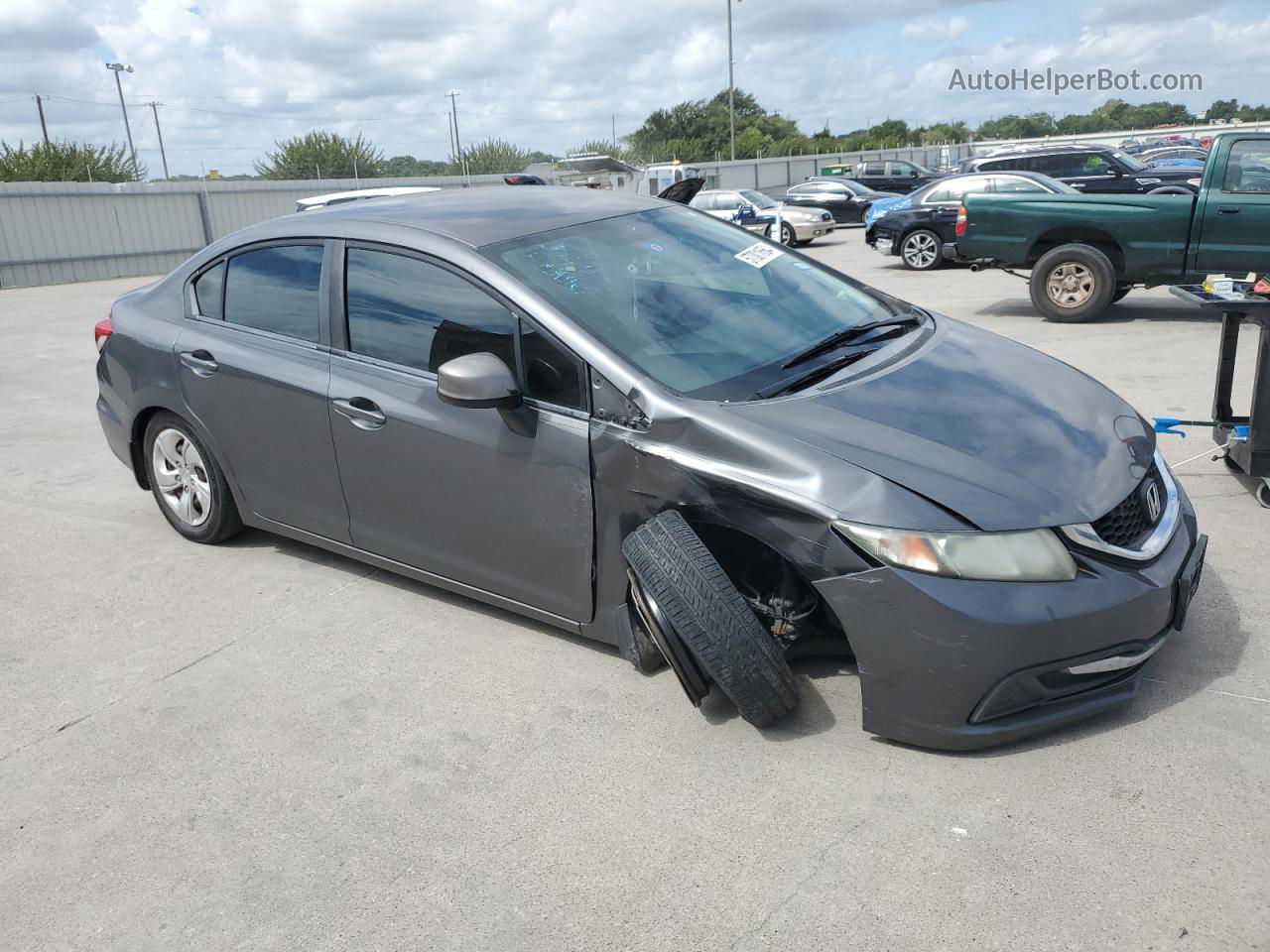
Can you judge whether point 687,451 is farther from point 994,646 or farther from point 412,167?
point 412,167

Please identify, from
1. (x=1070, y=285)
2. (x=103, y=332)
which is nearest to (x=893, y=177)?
(x=1070, y=285)

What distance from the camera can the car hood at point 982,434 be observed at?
3.02 m

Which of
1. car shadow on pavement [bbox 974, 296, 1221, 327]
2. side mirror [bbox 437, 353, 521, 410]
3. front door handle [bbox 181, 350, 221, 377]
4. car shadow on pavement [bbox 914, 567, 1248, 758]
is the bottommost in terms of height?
car shadow on pavement [bbox 974, 296, 1221, 327]

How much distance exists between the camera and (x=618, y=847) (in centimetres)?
284

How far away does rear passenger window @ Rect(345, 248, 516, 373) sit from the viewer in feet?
12.2

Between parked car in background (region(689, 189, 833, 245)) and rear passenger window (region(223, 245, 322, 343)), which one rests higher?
rear passenger window (region(223, 245, 322, 343))

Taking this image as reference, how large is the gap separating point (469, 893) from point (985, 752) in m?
1.52

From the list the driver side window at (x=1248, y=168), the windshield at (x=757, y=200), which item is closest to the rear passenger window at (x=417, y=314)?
the driver side window at (x=1248, y=168)

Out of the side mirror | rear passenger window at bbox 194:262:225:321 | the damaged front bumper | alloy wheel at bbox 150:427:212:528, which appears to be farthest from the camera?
alloy wheel at bbox 150:427:212:528

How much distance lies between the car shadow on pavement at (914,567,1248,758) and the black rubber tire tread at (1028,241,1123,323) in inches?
287

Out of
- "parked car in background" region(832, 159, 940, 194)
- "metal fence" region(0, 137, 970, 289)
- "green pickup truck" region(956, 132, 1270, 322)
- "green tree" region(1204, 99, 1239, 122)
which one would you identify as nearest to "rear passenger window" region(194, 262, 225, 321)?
"green pickup truck" region(956, 132, 1270, 322)

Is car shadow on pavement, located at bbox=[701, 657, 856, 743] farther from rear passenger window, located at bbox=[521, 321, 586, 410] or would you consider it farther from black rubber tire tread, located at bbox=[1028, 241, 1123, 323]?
black rubber tire tread, located at bbox=[1028, 241, 1123, 323]

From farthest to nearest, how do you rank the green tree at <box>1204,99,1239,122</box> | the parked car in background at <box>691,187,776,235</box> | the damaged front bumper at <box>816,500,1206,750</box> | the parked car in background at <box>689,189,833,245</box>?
the green tree at <box>1204,99,1239,122</box> → the parked car in background at <box>691,187,776,235</box> → the parked car in background at <box>689,189,833,245</box> → the damaged front bumper at <box>816,500,1206,750</box>

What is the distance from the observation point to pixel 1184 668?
137 inches
